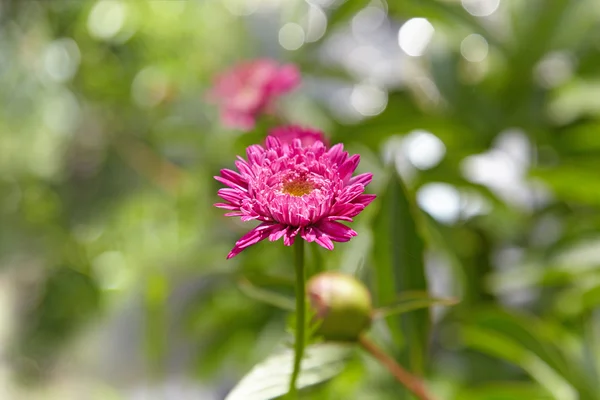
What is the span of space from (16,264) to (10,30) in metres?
0.24

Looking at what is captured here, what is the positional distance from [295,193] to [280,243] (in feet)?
0.59

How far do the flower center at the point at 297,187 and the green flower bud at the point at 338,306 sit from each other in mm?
53

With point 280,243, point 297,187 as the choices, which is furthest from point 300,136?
point 280,243

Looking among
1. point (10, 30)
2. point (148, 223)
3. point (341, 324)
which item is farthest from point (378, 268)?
point (10, 30)

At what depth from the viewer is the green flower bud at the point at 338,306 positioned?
0.19 m

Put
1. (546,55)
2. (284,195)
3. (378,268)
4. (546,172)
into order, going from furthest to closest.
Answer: (546,55)
(546,172)
(378,268)
(284,195)

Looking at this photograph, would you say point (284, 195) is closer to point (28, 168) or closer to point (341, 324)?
point (341, 324)

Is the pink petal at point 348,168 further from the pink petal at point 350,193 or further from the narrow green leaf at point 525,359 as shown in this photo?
the narrow green leaf at point 525,359

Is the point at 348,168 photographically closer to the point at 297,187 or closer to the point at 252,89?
the point at 297,187

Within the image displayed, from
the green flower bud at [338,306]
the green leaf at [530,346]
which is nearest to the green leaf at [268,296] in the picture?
the green flower bud at [338,306]

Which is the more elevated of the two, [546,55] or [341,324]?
[546,55]

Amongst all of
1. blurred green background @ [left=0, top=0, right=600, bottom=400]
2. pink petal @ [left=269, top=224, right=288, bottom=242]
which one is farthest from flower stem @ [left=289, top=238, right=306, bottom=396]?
blurred green background @ [left=0, top=0, right=600, bottom=400]

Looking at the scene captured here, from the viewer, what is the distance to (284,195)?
140mm

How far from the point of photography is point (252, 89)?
1.16 ft
